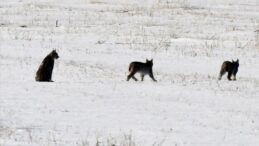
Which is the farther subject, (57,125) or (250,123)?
(250,123)

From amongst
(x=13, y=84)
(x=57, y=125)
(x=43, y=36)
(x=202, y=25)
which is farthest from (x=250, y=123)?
(x=202, y=25)

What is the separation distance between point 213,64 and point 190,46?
15.8ft

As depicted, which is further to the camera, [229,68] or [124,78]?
[229,68]

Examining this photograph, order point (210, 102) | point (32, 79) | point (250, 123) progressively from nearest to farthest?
point (250, 123) → point (210, 102) → point (32, 79)

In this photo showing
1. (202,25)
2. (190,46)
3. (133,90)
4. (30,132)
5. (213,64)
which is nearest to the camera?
(30,132)

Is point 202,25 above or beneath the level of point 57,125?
above

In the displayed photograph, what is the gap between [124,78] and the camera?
18.7m

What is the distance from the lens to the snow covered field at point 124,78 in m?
9.88

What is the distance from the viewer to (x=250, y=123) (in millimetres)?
11578

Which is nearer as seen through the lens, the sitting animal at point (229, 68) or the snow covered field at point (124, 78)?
the snow covered field at point (124, 78)

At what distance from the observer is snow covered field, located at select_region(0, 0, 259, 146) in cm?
988

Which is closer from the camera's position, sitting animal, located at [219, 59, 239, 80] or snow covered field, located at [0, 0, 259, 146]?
snow covered field, located at [0, 0, 259, 146]

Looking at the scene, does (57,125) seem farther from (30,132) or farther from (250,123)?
(250,123)

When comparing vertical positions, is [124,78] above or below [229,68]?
below
